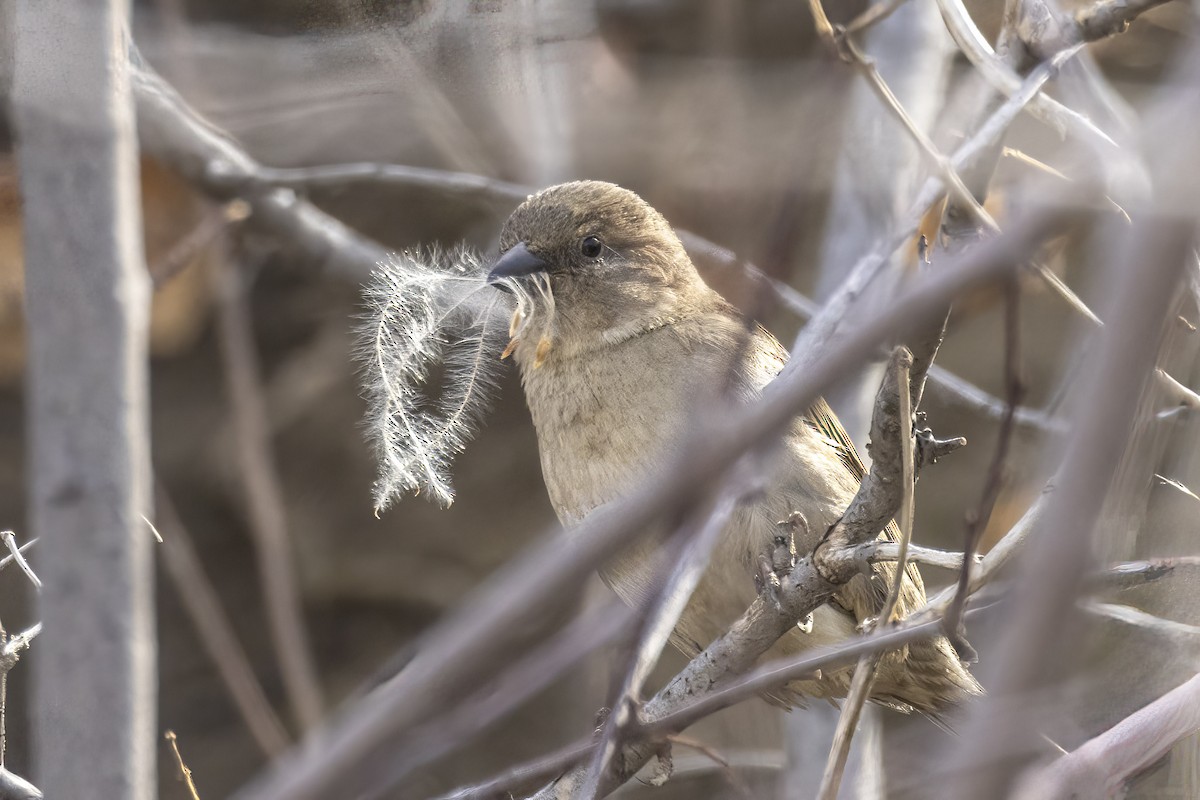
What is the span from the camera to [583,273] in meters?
3.42

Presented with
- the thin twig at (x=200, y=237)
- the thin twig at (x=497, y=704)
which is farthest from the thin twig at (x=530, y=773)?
the thin twig at (x=200, y=237)

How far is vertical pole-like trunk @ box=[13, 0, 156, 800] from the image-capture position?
1.62 metres

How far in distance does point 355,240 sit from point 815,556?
9.02ft

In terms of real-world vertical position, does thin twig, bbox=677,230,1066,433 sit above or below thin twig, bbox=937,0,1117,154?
below

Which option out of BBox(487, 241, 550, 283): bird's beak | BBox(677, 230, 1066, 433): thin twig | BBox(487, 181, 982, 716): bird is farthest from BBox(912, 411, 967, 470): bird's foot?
BBox(677, 230, 1066, 433): thin twig

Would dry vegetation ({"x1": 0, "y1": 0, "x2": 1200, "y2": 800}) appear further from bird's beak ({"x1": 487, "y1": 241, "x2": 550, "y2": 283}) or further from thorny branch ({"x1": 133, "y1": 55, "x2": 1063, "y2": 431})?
bird's beak ({"x1": 487, "y1": 241, "x2": 550, "y2": 283})

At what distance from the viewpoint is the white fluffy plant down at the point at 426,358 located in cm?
256

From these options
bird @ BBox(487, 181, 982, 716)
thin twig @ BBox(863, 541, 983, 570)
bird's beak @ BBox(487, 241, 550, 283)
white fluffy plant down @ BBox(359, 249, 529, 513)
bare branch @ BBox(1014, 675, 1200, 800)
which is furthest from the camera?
bird's beak @ BBox(487, 241, 550, 283)

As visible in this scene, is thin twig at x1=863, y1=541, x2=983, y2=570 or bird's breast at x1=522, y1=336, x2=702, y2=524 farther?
bird's breast at x1=522, y1=336, x2=702, y2=524

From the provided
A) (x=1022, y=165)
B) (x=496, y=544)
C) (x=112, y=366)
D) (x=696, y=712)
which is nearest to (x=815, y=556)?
(x=696, y=712)

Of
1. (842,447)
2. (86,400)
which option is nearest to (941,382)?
(842,447)

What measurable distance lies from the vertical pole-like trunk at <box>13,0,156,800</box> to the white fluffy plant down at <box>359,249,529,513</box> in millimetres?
620

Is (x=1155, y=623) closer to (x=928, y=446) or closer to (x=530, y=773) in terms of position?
(x=928, y=446)

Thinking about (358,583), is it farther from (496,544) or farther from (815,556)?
(815,556)
